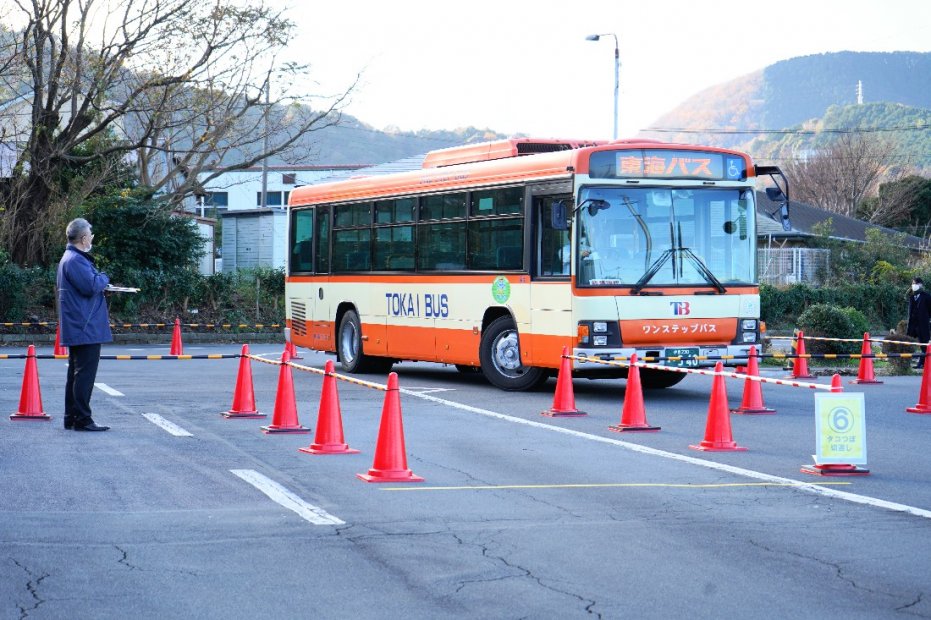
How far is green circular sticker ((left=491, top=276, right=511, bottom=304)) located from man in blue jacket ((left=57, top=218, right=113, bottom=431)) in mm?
6237

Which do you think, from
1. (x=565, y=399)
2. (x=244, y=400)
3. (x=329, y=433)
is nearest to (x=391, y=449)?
(x=329, y=433)

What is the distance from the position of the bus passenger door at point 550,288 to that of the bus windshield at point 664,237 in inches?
11.7

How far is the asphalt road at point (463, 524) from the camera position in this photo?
21.7ft

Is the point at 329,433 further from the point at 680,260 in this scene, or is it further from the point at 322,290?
the point at 322,290

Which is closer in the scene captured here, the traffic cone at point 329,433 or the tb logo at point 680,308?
the traffic cone at point 329,433

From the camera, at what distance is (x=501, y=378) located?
735 inches

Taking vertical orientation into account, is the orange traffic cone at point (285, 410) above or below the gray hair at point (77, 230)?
Result: below

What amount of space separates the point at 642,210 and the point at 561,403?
3.05 m

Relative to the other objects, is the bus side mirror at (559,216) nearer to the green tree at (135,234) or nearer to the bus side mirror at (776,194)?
the bus side mirror at (776,194)

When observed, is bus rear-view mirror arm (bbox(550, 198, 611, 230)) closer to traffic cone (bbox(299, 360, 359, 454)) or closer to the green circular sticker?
the green circular sticker

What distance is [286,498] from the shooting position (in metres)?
9.49

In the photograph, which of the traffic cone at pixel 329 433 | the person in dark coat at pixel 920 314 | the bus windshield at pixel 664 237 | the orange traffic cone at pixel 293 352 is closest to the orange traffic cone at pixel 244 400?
the traffic cone at pixel 329 433

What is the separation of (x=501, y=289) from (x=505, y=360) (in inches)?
40.4

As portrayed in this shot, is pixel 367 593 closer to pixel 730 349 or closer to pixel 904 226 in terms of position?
pixel 730 349
